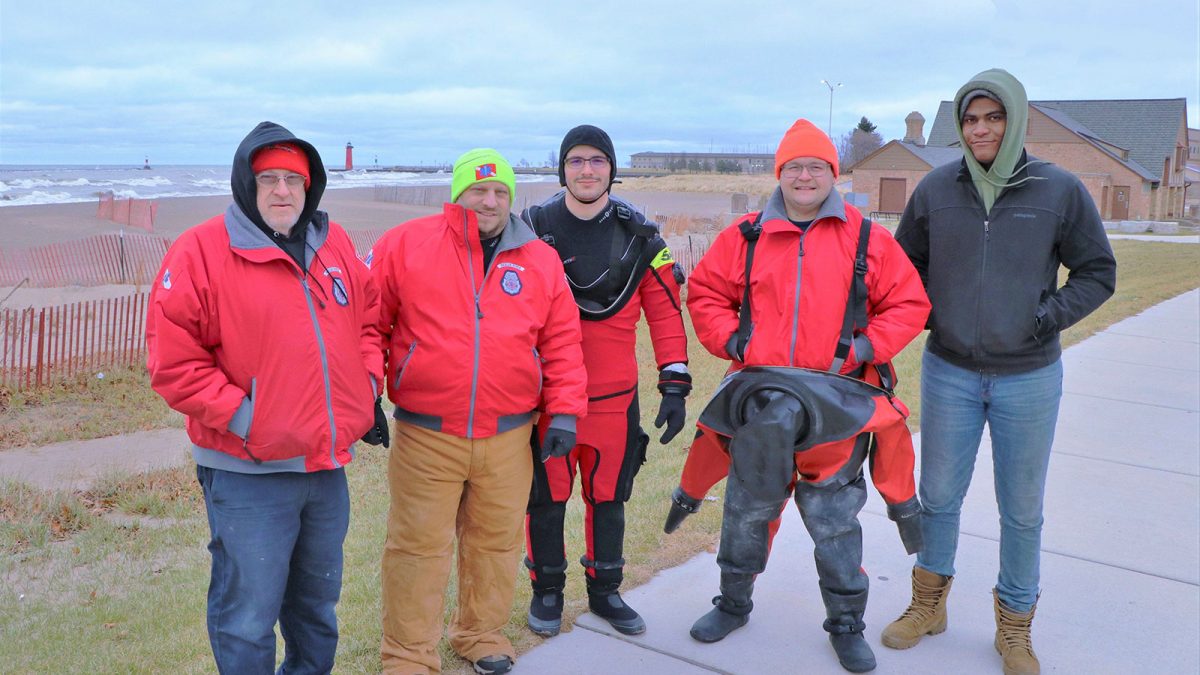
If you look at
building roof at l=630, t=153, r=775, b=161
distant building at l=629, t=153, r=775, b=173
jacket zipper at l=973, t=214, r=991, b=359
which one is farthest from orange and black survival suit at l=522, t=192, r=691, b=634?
building roof at l=630, t=153, r=775, b=161

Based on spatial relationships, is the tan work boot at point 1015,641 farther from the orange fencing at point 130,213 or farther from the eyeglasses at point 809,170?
the orange fencing at point 130,213

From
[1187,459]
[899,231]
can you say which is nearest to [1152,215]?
[1187,459]

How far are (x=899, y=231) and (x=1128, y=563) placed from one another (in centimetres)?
219

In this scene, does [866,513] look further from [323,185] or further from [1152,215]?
[1152,215]

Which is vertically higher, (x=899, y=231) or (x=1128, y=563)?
(x=899, y=231)

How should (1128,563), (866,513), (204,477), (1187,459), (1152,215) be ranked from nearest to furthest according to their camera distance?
1. (204,477)
2. (1128,563)
3. (866,513)
4. (1187,459)
5. (1152,215)

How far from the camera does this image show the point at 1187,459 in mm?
6496

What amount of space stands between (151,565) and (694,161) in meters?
129

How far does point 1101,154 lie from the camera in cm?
4588

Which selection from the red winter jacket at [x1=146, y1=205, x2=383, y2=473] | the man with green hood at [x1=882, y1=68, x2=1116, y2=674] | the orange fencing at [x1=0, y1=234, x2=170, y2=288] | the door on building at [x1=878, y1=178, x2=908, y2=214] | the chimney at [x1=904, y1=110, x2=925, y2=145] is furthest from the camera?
A: the chimney at [x1=904, y1=110, x2=925, y2=145]

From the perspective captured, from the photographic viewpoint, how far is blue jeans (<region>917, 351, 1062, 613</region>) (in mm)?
3602

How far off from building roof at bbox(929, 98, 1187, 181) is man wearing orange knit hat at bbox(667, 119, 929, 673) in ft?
159

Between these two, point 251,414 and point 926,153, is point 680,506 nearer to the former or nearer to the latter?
A: point 251,414

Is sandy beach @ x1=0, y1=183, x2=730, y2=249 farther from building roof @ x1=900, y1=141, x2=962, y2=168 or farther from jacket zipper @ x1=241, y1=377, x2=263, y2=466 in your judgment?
jacket zipper @ x1=241, y1=377, x2=263, y2=466
